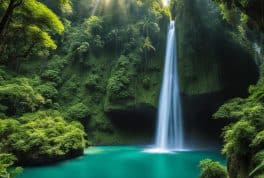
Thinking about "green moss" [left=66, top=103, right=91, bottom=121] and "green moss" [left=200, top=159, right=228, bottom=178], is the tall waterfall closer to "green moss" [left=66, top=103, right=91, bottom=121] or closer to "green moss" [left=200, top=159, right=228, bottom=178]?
"green moss" [left=66, top=103, right=91, bottom=121]

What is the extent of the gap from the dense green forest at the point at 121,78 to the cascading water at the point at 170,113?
31.0 inches

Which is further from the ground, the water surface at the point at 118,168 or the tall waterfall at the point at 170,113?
the tall waterfall at the point at 170,113

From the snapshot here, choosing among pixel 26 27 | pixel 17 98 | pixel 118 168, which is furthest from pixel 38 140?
pixel 26 27

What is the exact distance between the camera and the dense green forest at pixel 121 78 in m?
20.7

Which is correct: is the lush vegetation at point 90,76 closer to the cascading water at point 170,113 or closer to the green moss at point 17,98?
the green moss at point 17,98

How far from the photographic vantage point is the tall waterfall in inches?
1091

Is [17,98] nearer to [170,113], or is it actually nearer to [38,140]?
[38,140]

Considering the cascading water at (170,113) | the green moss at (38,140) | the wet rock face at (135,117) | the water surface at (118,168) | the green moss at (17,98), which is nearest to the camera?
the water surface at (118,168)

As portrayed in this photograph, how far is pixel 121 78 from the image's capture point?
100 ft

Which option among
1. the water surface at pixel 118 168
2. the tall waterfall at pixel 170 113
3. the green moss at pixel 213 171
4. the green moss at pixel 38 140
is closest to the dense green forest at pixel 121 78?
the green moss at pixel 38 140

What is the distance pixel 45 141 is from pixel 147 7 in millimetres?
22630

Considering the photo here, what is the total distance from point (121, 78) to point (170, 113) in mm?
6095

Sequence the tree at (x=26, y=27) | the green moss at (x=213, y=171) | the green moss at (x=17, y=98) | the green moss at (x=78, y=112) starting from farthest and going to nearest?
the green moss at (x=78, y=112) < the green moss at (x=17, y=98) < the green moss at (x=213, y=171) < the tree at (x=26, y=27)

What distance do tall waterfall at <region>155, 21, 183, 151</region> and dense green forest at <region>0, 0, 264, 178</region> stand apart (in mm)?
783
